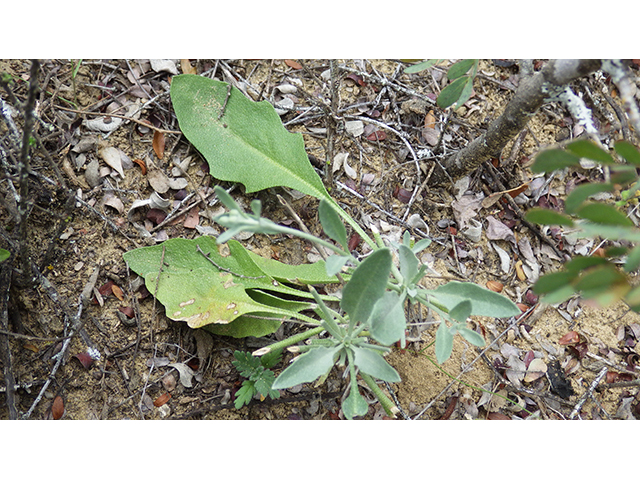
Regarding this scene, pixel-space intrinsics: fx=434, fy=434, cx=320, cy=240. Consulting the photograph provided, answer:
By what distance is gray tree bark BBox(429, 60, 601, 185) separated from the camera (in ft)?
3.21

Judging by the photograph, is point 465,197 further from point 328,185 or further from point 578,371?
point 578,371

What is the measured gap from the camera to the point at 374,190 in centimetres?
142

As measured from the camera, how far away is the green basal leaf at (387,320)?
82cm

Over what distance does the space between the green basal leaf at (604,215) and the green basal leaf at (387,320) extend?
36 cm

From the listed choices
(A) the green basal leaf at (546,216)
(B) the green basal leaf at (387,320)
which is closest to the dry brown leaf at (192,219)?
(B) the green basal leaf at (387,320)

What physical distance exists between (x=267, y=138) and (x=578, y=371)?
3.94 ft

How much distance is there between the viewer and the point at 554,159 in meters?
0.69

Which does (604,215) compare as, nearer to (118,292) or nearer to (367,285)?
(367,285)

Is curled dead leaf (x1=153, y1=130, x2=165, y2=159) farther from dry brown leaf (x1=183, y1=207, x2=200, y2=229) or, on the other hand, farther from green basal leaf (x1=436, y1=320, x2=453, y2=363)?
green basal leaf (x1=436, y1=320, x2=453, y2=363)

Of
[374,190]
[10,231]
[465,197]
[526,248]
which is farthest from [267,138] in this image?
[526,248]

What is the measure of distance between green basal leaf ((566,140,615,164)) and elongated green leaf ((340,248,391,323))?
13.4 inches

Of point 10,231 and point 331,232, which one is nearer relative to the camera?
point 331,232

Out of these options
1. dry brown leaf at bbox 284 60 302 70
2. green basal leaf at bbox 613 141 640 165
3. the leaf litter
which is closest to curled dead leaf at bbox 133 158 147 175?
the leaf litter

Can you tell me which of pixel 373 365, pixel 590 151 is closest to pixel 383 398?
pixel 373 365
